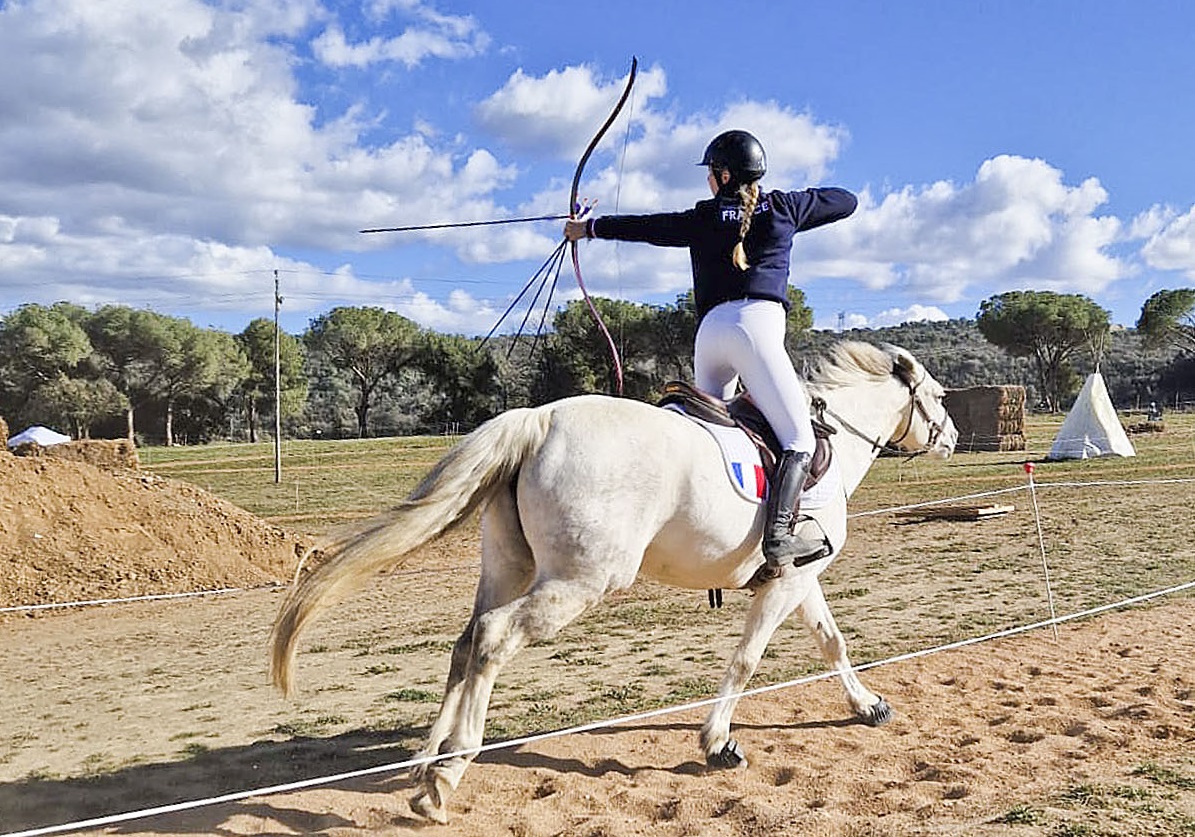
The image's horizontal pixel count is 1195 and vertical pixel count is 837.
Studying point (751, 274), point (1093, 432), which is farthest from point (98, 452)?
point (1093, 432)

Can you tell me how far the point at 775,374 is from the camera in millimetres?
5133

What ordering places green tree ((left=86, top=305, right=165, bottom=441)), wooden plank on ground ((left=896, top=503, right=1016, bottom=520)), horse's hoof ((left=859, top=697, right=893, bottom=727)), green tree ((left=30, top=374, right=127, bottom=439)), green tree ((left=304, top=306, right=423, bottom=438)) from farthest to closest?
1. green tree ((left=304, top=306, right=423, bottom=438))
2. green tree ((left=86, top=305, right=165, bottom=441))
3. green tree ((left=30, top=374, right=127, bottom=439))
4. wooden plank on ground ((left=896, top=503, right=1016, bottom=520))
5. horse's hoof ((left=859, top=697, right=893, bottom=727))

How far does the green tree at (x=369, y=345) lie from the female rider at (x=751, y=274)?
60962mm

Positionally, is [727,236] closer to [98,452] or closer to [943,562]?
[943,562]

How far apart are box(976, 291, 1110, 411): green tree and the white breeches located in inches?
2760

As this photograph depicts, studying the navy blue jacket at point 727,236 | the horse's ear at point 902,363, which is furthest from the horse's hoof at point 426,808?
the horse's ear at point 902,363

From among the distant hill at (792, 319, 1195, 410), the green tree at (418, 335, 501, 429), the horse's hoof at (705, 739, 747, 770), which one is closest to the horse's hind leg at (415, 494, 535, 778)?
the horse's hoof at (705, 739, 747, 770)

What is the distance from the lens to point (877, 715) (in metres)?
6.00

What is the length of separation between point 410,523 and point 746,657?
2.10 meters

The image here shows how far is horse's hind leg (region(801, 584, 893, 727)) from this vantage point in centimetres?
602

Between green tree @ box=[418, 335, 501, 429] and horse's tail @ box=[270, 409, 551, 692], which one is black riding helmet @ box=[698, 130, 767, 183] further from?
green tree @ box=[418, 335, 501, 429]

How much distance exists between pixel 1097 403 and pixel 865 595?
2311 cm

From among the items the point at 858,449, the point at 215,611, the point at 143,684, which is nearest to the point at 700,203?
the point at 858,449

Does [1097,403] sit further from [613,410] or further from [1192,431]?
[613,410]
